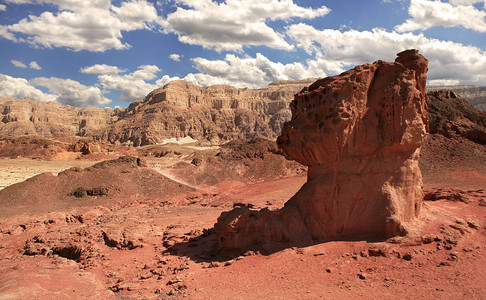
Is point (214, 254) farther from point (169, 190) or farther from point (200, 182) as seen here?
point (200, 182)

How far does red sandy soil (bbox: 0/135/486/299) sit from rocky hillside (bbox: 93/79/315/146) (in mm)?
71126

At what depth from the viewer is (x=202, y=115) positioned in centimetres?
10094

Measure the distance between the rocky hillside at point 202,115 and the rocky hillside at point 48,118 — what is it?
1803 centimetres

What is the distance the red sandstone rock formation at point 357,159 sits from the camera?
7.97 metres

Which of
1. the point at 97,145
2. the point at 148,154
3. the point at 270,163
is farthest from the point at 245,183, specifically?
the point at 148,154

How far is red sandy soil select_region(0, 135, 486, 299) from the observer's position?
6078 millimetres

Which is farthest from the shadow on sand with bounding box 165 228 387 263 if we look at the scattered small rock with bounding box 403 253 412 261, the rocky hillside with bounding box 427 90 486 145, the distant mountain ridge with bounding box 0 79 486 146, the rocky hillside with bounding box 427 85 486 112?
the rocky hillside with bounding box 427 85 486 112

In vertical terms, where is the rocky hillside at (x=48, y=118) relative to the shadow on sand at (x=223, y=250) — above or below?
above

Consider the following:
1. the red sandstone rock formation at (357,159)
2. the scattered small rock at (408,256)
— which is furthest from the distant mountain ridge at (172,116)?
the scattered small rock at (408,256)

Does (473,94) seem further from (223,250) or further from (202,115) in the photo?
(223,250)

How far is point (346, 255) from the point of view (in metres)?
7.04

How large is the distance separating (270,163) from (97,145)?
92.2 ft

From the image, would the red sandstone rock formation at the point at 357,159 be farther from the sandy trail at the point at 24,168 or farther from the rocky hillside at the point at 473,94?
the rocky hillside at the point at 473,94

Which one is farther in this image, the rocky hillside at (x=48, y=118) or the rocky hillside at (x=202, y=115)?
the rocky hillside at (x=48, y=118)
